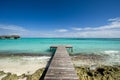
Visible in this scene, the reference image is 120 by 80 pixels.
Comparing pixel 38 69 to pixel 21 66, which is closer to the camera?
pixel 38 69

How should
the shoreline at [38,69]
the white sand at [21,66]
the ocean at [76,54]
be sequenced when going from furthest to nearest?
the ocean at [76,54] → the white sand at [21,66] → the shoreline at [38,69]

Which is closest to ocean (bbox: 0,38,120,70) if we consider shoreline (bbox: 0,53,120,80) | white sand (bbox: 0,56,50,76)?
white sand (bbox: 0,56,50,76)

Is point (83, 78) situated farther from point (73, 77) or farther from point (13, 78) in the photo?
point (13, 78)

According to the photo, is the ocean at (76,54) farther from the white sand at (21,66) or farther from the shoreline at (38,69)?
the shoreline at (38,69)

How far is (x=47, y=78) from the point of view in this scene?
4.00 metres

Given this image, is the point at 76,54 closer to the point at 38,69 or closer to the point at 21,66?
the point at 38,69

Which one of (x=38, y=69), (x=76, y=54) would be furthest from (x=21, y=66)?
(x=76, y=54)

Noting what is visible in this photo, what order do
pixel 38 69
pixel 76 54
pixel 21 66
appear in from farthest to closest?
pixel 76 54 → pixel 21 66 → pixel 38 69

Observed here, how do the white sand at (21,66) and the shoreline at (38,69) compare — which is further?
the white sand at (21,66)

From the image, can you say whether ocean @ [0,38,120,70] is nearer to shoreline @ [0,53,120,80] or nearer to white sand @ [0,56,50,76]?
white sand @ [0,56,50,76]

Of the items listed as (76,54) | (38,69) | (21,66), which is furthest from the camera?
(76,54)

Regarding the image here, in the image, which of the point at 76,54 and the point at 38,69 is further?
the point at 76,54

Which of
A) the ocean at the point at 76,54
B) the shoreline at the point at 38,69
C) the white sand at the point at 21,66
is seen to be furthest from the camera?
the ocean at the point at 76,54

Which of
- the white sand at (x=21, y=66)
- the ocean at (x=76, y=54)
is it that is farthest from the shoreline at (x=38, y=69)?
the ocean at (x=76, y=54)
